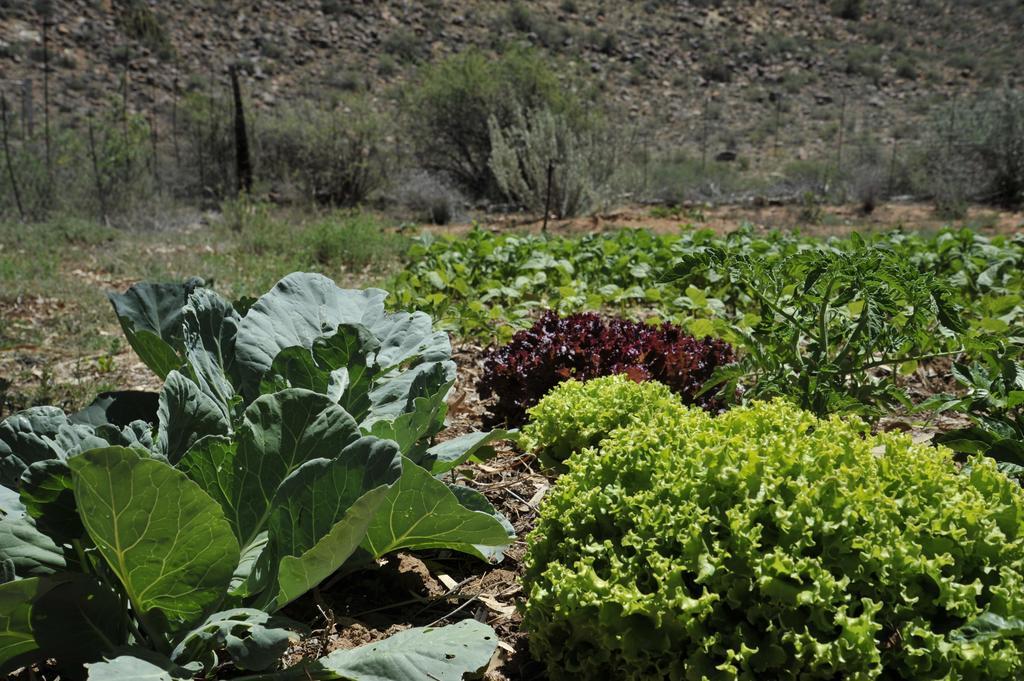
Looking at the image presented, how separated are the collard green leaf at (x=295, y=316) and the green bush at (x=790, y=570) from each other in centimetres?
97

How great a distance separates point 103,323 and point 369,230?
3.85 m

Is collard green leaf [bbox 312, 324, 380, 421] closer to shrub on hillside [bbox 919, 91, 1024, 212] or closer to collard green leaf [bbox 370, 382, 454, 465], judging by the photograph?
collard green leaf [bbox 370, 382, 454, 465]

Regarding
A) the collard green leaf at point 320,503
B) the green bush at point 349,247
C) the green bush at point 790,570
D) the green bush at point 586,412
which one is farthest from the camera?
the green bush at point 349,247

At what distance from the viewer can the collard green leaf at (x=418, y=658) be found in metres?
1.45

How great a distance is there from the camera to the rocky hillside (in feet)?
93.6

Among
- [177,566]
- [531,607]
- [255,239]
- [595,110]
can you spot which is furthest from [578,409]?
[595,110]

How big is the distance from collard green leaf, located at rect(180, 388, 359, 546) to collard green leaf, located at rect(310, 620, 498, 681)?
363mm

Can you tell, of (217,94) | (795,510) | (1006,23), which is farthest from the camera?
(1006,23)

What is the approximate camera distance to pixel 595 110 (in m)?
20.3

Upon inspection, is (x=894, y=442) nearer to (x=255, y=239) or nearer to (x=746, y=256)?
(x=746, y=256)

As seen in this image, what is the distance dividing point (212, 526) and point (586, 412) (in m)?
1.31

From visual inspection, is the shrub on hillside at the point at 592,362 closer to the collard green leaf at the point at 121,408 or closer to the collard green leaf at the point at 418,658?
the collard green leaf at the point at 121,408

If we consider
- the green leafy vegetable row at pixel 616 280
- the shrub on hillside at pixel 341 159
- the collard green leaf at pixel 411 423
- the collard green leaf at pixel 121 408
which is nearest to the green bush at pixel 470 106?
the shrub on hillside at pixel 341 159

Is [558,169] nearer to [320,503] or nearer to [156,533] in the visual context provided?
[320,503]
